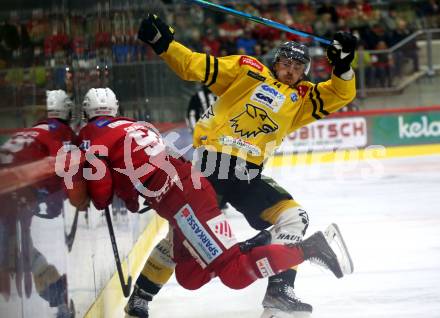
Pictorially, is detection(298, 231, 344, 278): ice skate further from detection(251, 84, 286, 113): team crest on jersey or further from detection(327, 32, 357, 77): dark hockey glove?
detection(327, 32, 357, 77): dark hockey glove

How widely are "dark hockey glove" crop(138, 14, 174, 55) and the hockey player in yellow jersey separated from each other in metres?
0.02

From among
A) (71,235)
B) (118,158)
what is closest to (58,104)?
(118,158)

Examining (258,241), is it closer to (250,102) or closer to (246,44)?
(250,102)

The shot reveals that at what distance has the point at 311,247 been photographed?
370cm

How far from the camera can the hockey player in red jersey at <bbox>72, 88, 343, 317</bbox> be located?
3.32 meters

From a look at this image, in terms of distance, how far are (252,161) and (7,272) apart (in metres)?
1.94

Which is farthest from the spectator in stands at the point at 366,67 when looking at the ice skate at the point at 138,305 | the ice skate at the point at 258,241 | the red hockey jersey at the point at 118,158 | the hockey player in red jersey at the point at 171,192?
the red hockey jersey at the point at 118,158

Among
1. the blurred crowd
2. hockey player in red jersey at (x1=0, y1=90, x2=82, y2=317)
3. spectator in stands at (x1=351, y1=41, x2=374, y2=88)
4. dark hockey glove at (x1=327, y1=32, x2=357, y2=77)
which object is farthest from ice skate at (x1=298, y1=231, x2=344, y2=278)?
spectator in stands at (x1=351, y1=41, x2=374, y2=88)

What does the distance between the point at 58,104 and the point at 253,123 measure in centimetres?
127

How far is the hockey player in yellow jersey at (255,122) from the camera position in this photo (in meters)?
3.92

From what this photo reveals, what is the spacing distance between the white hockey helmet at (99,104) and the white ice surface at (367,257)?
3.65 feet

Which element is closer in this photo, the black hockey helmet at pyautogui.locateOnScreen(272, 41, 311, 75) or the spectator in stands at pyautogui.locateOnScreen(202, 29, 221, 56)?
the black hockey helmet at pyautogui.locateOnScreen(272, 41, 311, 75)

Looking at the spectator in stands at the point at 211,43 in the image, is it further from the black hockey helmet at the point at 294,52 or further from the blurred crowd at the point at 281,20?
the black hockey helmet at the point at 294,52

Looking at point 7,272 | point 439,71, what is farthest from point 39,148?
point 439,71
